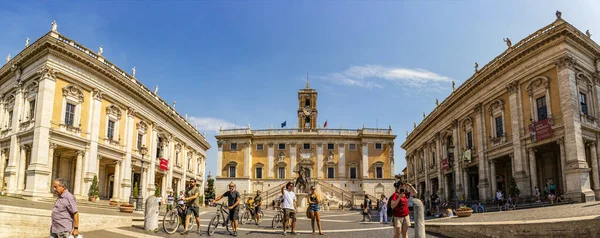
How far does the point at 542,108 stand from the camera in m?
25.3

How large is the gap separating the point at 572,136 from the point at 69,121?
3148 cm

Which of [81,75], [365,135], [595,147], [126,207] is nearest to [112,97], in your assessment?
[81,75]

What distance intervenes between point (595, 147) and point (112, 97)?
33866 millimetres

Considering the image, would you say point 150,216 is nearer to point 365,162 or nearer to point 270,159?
point 270,159

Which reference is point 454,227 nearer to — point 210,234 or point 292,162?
point 210,234

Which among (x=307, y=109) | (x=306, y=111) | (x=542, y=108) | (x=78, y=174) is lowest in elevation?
(x=78, y=174)

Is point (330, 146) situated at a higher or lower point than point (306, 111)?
lower

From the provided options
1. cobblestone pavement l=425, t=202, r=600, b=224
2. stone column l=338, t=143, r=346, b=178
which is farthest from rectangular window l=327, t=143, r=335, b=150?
cobblestone pavement l=425, t=202, r=600, b=224

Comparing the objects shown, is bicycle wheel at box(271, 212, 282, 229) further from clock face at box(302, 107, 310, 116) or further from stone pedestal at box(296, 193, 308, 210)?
clock face at box(302, 107, 310, 116)

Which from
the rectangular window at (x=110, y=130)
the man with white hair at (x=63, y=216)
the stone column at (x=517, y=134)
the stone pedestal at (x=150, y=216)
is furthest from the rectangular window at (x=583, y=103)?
the rectangular window at (x=110, y=130)

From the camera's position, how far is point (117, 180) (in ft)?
105

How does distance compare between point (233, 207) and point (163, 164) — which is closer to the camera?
point (233, 207)

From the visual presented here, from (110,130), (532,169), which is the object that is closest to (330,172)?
(110,130)

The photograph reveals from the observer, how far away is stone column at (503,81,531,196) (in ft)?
86.1
